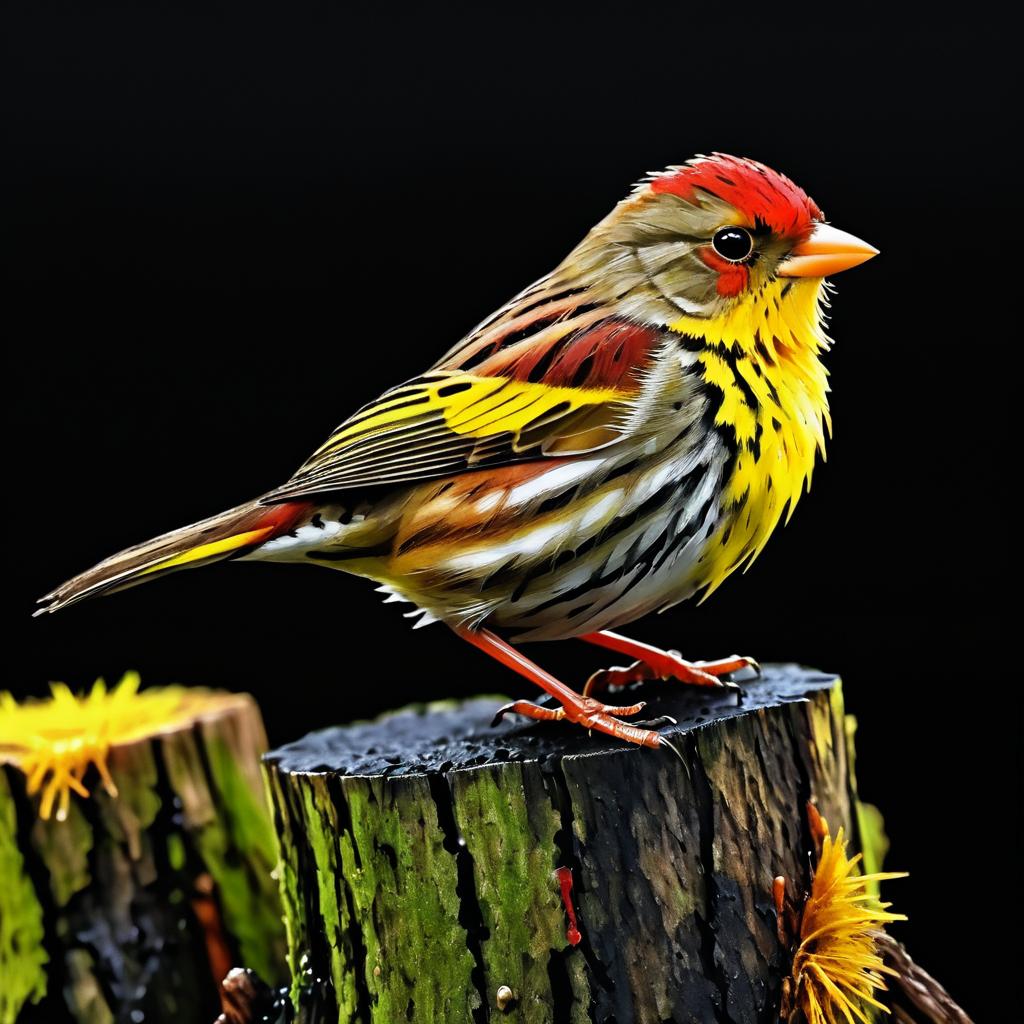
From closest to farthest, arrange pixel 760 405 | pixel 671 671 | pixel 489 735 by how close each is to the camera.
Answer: pixel 760 405, pixel 489 735, pixel 671 671

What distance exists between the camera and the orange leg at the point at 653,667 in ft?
9.32

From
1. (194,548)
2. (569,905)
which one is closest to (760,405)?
(569,905)

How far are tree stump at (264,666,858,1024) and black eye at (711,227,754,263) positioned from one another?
875 mm

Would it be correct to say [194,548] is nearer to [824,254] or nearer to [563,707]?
[563,707]

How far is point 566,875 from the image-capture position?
236cm

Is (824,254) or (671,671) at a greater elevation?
(824,254)

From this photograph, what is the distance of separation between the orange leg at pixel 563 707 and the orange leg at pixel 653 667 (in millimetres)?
215

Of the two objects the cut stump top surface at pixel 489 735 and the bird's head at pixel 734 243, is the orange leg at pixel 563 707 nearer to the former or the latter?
the cut stump top surface at pixel 489 735

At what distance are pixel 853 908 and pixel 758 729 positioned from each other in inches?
14.4

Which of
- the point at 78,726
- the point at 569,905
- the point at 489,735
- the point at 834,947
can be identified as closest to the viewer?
the point at 569,905

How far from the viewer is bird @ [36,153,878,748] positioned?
2.51 meters

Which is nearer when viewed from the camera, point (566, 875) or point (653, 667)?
point (566, 875)

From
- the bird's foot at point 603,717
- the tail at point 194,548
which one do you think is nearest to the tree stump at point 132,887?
the tail at point 194,548

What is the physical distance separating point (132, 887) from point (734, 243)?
6.40 ft
